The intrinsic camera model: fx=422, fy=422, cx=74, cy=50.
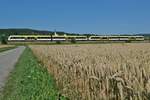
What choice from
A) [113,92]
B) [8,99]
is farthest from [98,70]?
[8,99]

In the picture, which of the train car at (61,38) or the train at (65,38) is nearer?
the train car at (61,38)

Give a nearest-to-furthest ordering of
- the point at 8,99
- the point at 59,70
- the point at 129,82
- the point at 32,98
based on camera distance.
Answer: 1. the point at 129,82
2. the point at 32,98
3. the point at 8,99
4. the point at 59,70

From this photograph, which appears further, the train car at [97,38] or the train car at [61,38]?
the train car at [97,38]

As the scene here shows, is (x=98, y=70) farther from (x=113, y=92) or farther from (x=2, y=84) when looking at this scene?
(x=2, y=84)

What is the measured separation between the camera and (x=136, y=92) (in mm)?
5270

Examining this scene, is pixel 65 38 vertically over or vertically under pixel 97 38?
over

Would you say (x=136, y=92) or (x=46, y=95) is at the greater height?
(x=136, y=92)

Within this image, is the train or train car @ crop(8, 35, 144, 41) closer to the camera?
train car @ crop(8, 35, 144, 41)

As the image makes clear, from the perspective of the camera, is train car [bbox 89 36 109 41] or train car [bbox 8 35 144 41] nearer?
train car [bbox 8 35 144 41]

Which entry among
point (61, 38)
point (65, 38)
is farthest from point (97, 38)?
point (61, 38)

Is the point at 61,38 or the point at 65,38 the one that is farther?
the point at 61,38

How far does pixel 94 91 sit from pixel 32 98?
4.55m

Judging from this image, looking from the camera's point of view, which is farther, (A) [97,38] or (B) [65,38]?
(A) [97,38]

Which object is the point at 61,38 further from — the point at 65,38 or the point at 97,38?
the point at 97,38
